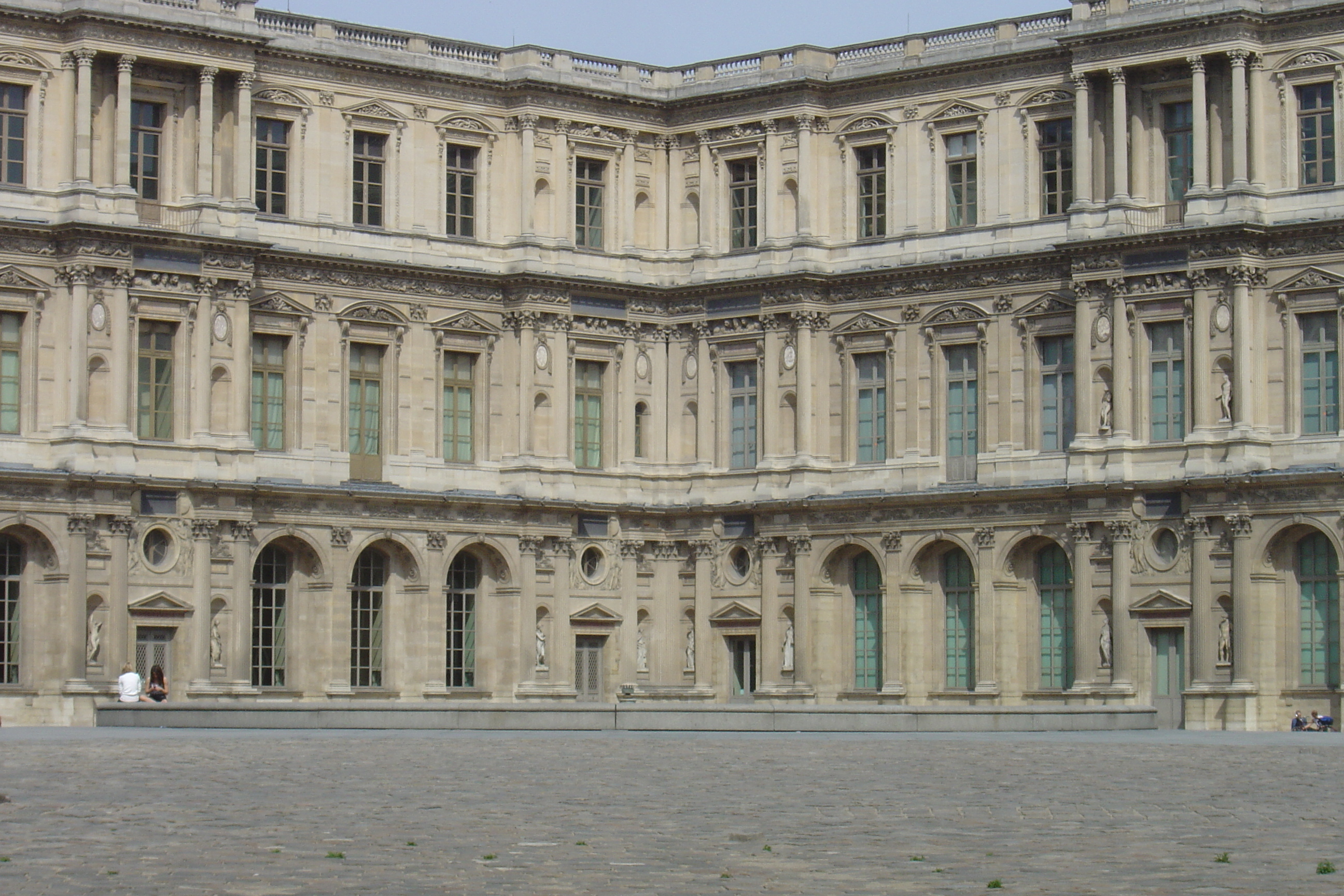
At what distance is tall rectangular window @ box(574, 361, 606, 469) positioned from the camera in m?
59.8

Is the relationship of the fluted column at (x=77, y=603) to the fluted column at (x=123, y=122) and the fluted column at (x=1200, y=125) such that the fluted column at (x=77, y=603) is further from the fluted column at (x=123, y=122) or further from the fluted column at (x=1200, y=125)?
the fluted column at (x=1200, y=125)

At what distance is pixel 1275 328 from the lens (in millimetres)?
52844

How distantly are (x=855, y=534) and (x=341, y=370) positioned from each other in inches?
510

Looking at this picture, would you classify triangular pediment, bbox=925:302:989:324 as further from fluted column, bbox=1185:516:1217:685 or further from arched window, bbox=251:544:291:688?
arched window, bbox=251:544:291:688

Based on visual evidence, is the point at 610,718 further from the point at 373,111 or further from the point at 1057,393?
the point at 373,111

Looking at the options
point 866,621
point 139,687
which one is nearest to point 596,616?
point 866,621

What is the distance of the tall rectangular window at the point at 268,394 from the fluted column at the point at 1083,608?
1858cm

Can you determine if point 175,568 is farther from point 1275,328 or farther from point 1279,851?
point 1279,851

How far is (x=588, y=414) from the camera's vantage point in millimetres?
60031

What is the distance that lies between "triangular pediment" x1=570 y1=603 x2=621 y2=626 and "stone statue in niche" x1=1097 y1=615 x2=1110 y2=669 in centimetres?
1237

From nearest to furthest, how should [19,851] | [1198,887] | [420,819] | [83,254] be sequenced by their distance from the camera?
[1198,887], [19,851], [420,819], [83,254]

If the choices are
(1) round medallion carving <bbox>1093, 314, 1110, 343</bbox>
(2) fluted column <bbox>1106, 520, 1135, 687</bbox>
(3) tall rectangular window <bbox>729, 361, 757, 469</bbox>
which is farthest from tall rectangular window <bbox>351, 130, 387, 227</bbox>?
(2) fluted column <bbox>1106, 520, 1135, 687</bbox>

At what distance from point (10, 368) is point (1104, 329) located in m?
24.6

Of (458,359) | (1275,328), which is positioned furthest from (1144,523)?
(458,359)
